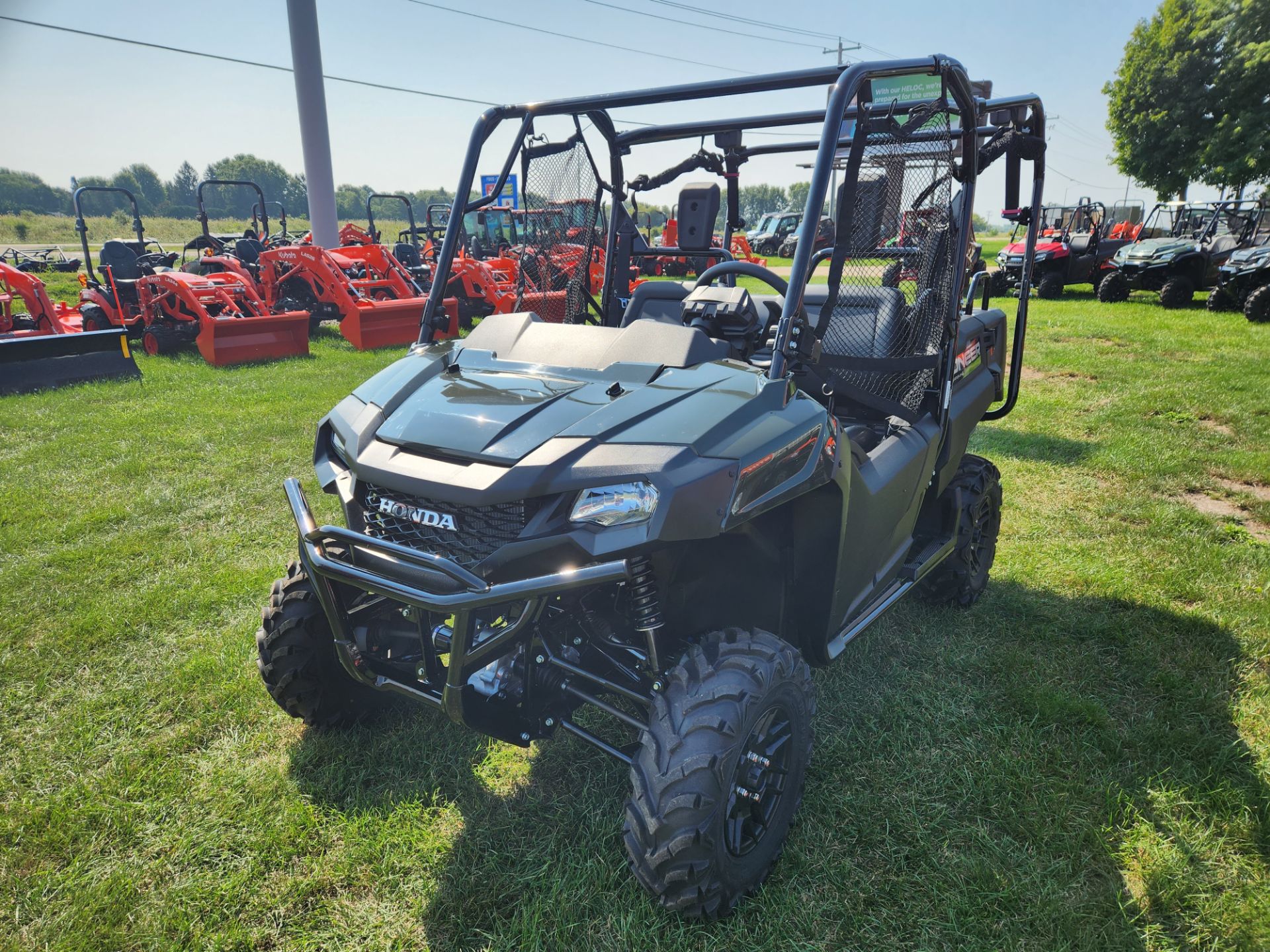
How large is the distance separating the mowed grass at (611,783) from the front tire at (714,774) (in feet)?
0.55

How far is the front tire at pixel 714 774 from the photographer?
1.83 m

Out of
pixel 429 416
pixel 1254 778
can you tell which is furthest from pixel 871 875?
pixel 429 416

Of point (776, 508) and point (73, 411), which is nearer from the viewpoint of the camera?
point (776, 508)

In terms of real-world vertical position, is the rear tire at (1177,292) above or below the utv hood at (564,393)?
below

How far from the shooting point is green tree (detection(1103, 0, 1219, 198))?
2695cm

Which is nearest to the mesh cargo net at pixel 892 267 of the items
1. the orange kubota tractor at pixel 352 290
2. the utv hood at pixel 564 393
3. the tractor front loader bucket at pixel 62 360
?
the utv hood at pixel 564 393

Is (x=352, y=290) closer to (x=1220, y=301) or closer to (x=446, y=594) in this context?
(x=446, y=594)

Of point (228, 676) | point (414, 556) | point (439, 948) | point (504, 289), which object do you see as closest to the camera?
point (414, 556)

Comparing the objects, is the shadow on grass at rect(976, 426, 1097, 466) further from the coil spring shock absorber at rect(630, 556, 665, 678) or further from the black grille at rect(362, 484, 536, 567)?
the black grille at rect(362, 484, 536, 567)

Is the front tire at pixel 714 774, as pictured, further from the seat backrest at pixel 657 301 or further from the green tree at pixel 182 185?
the green tree at pixel 182 185

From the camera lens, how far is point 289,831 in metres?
2.34

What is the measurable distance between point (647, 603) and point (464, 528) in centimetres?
49

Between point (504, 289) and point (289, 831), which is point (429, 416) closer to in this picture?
point (289, 831)

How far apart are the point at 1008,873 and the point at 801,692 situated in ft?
2.62
